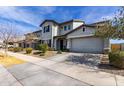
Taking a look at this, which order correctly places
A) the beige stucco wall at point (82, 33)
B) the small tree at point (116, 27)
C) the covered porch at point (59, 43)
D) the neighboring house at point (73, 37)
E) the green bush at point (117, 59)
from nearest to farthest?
the green bush at point (117, 59) < the small tree at point (116, 27) < the neighboring house at point (73, 37) < the beige stucco wall at point (82, 33) < the covered porch at point (59, 43)

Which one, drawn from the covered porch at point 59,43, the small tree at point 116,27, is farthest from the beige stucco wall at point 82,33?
the small tree at point 116,27

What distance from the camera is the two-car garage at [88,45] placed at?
18.7m

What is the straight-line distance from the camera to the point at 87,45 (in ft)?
65.9

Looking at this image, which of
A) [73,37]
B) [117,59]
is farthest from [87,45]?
[117,59]

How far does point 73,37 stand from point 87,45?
9.00 feet

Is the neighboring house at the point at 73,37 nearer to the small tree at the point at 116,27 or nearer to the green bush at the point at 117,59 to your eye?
the small tree at the point at 116,27

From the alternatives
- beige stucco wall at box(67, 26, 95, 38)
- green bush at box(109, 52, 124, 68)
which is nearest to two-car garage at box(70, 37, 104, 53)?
beige stucco wall at box(67, 26, 95, 38)

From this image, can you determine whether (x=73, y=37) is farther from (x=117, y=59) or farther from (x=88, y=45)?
(x=117, y=59)

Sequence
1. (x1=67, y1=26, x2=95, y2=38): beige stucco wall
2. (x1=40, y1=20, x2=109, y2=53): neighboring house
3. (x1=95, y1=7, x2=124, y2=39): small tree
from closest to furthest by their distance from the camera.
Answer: (x1=95, y1=7, x2=124, y2=39): small tree → (x1=40, y1=20, x2=109, y2=53): neighboring house → (x1=67, y1=26, x2=95, y2=38): beige stucco wall

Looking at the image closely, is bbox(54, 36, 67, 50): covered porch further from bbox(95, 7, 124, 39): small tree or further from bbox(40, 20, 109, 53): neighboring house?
bbox(95, 7, 124, 39): small tree

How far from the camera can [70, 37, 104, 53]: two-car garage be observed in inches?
734
